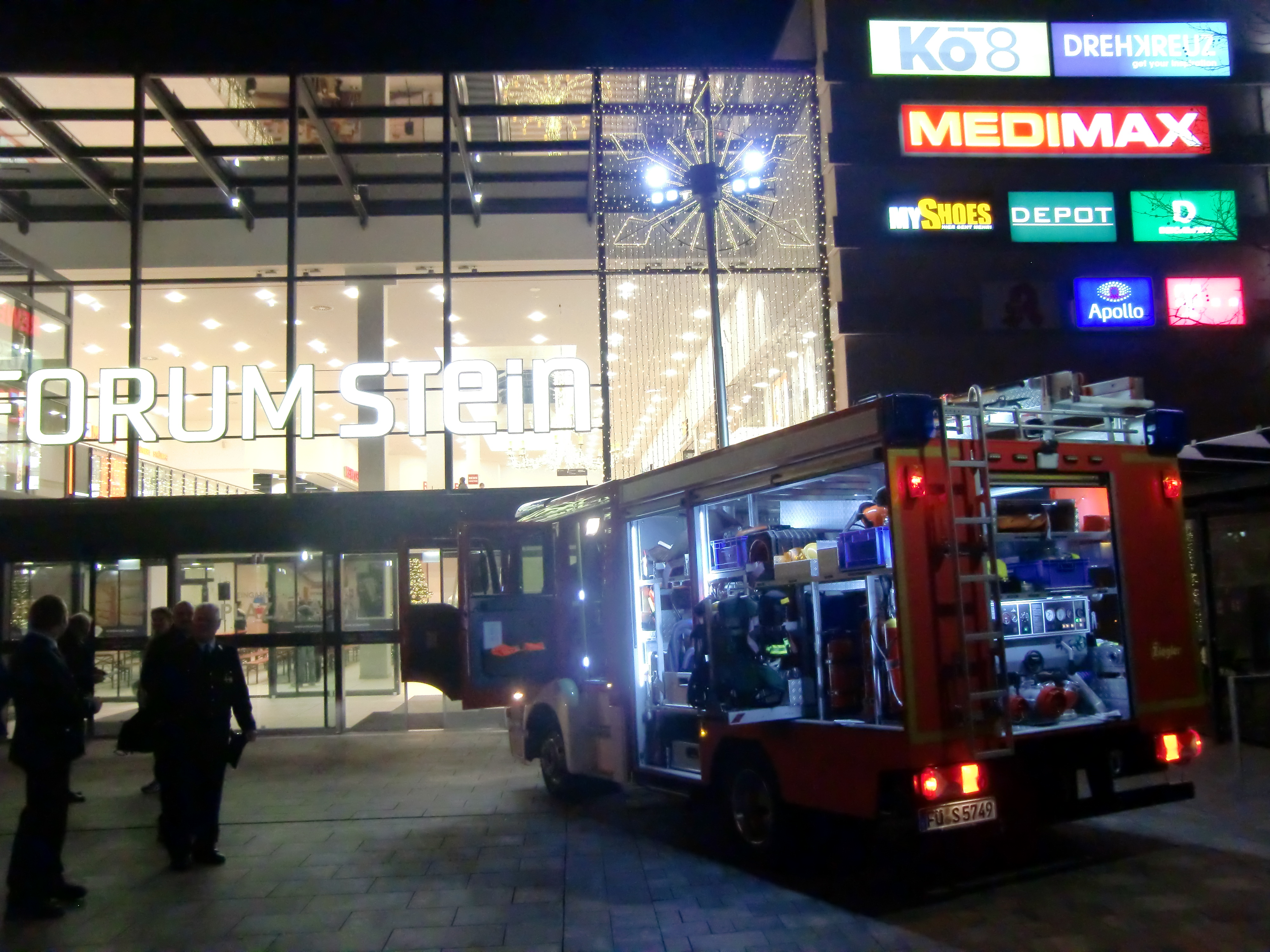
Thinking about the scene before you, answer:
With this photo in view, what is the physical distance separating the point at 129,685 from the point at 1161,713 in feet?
42.7

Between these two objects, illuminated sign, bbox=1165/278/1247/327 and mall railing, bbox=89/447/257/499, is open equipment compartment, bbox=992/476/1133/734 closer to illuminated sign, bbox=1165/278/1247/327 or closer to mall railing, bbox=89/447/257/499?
illuminated sign, bbox=1165/278/1247/327

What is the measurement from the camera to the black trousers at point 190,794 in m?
6.73

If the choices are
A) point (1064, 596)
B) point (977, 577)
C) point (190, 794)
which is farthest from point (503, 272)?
point (977, 577)

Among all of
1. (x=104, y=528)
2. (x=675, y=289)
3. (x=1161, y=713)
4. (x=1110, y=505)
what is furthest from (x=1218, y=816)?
(x=104, y=528)

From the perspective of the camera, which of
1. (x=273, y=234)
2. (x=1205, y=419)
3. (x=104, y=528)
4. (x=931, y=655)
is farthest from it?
(x=273, y=234)

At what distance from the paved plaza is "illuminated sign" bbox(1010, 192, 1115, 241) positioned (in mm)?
6538

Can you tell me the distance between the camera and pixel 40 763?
5.70 meters

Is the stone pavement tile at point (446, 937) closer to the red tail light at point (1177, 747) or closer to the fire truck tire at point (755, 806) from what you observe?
the fire truck tire at point (755, 806)

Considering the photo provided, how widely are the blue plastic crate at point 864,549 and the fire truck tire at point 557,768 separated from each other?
3.79m

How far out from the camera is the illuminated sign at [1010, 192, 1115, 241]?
40.4 ft

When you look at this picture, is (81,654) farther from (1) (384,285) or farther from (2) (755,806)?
(1) (384,285)

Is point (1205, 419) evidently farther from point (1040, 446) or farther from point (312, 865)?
point (312, 865)

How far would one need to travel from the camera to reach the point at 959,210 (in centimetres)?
1227

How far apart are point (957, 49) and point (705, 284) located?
430 cm
